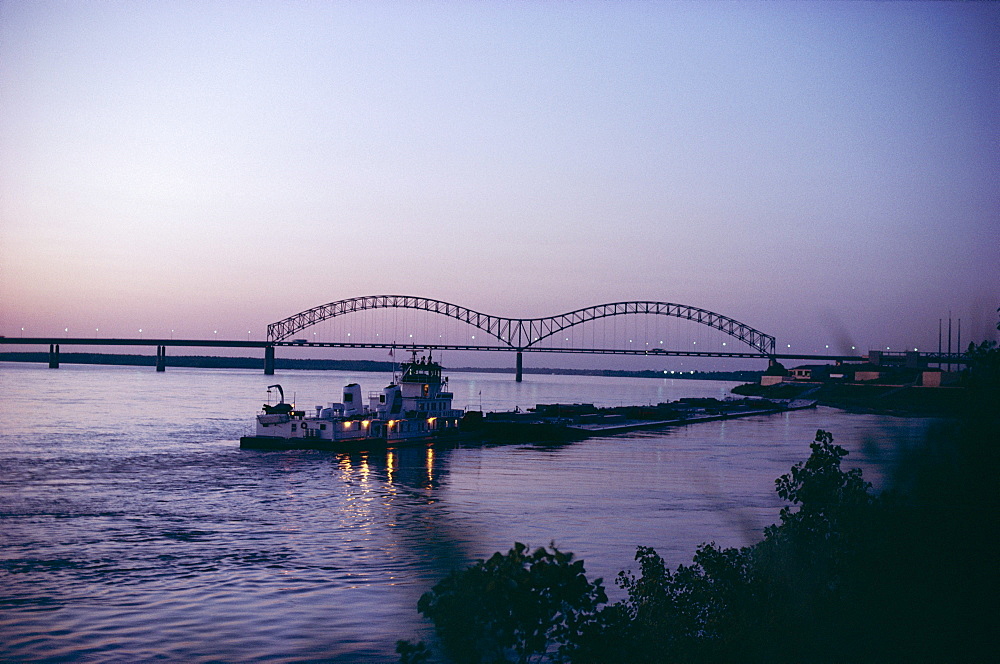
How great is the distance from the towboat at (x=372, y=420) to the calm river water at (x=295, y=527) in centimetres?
179

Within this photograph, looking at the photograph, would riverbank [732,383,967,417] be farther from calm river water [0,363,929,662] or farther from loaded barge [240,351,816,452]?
calm river water [0,363,929,662]

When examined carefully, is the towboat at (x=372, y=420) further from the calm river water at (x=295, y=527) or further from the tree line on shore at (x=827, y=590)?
the tree line on shore at (x=827, y=590)

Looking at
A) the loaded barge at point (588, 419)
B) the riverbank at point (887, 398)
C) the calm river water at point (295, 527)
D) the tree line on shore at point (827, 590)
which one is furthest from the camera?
the riverbank at point (887, 398)

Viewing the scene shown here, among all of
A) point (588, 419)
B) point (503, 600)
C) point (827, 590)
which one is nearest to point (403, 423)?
point (588, 419)

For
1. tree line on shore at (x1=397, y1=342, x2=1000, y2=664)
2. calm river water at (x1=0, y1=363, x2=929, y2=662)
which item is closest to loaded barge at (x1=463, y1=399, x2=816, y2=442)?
calm river water at (x1=0, y1=363, x2=929, y2=662)

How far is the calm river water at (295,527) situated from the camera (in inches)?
850

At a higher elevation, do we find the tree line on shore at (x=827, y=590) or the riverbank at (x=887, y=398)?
the tree line on shore at (x=827, y=590)

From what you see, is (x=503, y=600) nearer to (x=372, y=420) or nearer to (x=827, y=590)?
(x=827, y=590)

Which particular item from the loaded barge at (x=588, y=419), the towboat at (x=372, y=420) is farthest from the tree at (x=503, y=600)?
the loaded barge at (x=588, y=419)

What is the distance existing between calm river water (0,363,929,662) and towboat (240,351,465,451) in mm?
1790

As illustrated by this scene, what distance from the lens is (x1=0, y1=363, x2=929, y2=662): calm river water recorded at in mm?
21594

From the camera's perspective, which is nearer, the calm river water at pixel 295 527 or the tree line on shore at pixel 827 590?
the tree line on shore at pixel 827 590

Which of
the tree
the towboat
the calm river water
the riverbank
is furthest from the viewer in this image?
the riverbank

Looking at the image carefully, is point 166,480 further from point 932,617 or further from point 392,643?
point 932,617
